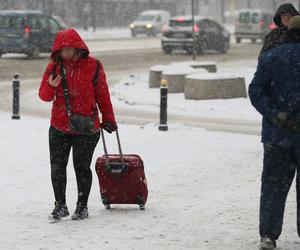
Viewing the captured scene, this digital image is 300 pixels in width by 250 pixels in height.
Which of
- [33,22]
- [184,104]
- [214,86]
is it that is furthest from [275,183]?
[33,22]

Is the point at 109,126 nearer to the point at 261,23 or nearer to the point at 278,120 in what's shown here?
the point at 278,120

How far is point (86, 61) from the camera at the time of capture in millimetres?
7352

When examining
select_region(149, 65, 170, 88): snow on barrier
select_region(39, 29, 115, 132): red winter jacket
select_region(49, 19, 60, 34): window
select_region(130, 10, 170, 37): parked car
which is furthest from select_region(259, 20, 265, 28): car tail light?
select_region(39, 29, 115, 132): red winter jacket

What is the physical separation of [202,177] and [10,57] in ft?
77.7

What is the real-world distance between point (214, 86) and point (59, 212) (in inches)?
451

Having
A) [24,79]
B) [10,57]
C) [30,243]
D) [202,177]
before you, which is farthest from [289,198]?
[10,57]

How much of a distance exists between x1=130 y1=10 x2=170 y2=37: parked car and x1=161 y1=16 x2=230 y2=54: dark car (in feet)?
66.8

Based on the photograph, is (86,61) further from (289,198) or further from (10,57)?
(10,57)

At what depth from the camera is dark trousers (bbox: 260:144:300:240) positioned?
637 centimetres

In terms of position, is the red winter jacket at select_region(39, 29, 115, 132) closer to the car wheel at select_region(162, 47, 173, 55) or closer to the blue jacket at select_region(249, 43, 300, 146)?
the blue jacket at select_region(249, 43, 300, 146)

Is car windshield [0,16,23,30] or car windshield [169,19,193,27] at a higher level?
car windshield [0,16,23,30]

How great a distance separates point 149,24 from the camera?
192 feet

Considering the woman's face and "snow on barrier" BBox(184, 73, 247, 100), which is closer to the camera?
the woman's face

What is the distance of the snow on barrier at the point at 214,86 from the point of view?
18.6 meters
